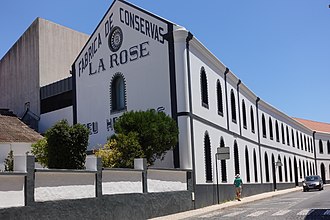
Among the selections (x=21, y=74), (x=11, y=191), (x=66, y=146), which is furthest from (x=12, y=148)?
(x=11, y=191)

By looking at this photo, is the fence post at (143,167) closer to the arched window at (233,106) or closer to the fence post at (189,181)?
the fence post at (189,181)

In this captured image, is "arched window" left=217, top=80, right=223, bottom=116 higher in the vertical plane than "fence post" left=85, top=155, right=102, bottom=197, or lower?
higher

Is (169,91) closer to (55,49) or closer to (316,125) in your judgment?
(55,49)

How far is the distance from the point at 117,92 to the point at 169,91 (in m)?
4.51

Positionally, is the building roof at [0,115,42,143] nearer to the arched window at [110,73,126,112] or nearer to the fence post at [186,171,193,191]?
the arched window at [110,73,126,112]

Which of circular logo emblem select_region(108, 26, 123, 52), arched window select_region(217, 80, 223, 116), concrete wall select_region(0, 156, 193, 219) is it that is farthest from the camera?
arched window select_region(217, 80, 223, 116)

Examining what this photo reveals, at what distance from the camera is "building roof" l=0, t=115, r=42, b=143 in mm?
30828

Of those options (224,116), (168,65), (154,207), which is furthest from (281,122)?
(154,207)

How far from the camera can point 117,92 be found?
27.8 m

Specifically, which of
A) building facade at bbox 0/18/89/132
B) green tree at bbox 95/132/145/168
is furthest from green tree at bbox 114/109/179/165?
building facade at bbox 0/18/89/132

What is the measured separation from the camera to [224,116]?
31.0 metres

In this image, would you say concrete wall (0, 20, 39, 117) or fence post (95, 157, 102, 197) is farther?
concrete wall (0, 20, 39, 117)

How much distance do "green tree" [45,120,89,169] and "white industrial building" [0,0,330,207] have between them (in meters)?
6.34

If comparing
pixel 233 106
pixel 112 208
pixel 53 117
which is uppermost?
pixel 233 106
